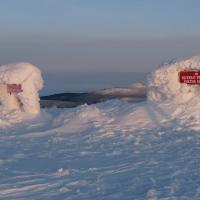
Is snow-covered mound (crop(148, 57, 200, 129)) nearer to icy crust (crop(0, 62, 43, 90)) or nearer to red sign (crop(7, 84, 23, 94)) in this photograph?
icy crust (crop(0, 62, 43, 90))

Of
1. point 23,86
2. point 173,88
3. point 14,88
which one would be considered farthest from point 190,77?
point 14,88

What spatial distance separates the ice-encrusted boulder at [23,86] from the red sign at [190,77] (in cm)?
577

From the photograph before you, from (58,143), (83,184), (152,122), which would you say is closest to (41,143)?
(58,143)

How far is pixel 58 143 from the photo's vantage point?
1633cm

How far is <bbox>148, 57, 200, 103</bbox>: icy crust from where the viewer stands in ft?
61.4

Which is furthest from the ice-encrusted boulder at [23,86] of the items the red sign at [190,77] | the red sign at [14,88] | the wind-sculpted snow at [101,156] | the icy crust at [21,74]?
the red sign at [190,77]

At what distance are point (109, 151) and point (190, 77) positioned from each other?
5.32 m

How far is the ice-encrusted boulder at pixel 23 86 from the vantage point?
21703 millimetres

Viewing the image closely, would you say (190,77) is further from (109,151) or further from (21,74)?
(21,74)

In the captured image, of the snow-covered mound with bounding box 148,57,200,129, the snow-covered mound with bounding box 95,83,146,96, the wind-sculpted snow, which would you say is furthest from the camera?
the snow-covered mound with bounding box 95,83,146,96

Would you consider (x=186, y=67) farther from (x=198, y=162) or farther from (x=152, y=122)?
(x=198, y=162)

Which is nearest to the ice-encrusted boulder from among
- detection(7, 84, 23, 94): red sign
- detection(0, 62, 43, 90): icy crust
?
detection(0, 62, 43, 90): icy crust

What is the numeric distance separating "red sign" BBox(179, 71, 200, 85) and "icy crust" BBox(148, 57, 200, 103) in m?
0.12

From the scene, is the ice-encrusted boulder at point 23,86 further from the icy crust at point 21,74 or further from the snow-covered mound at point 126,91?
the snow-covered mound at point 126,91
